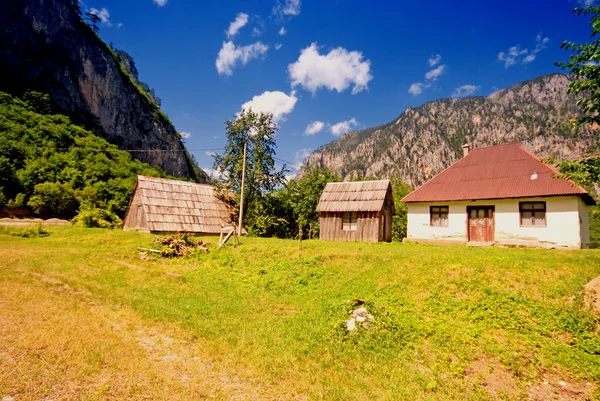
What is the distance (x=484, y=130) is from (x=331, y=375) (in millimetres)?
184182

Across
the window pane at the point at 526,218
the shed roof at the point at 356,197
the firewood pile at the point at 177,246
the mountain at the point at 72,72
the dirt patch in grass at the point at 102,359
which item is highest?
the mountain at the point at 72,72

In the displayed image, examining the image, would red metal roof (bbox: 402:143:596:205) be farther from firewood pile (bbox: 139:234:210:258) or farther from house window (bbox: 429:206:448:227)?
firewood pile (bbox: 139:234:210:258)

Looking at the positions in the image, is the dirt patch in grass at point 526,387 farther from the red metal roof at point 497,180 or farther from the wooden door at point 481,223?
the wooden door at point 481,223

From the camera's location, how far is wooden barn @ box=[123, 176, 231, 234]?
2611 cm

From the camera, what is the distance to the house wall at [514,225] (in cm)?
1733

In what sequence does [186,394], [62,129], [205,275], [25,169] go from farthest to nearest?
[62,129], [25,169], [205,275], [186,394]

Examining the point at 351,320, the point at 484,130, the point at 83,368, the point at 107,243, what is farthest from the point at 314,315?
the point at 484,130

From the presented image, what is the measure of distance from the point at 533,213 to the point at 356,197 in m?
11.5

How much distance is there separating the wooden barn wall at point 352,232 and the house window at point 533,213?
9016 millimetres

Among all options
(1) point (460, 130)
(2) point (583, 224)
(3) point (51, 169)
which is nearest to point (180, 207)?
(3) point (51, 169)

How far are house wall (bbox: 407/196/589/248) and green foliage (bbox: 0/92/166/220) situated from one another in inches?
1207

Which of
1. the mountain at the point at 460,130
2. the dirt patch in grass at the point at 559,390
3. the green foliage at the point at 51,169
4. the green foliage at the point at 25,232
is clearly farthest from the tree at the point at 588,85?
the mountain at the point at 460,130

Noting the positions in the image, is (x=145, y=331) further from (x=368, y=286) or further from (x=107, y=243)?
(x=107, y=243)

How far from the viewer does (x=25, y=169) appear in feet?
118
